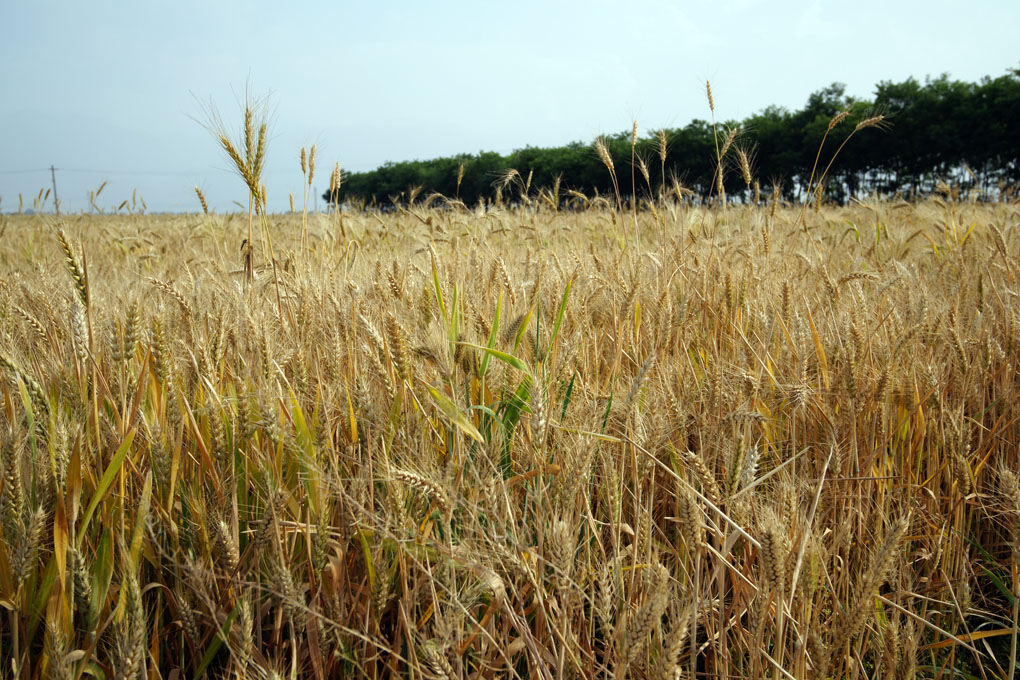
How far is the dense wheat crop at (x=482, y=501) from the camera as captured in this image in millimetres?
878

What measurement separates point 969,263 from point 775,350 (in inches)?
81.9

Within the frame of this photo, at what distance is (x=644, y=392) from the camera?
1.55 meters

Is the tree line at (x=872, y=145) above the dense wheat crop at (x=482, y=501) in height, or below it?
above

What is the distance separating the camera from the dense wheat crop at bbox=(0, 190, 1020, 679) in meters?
0.88

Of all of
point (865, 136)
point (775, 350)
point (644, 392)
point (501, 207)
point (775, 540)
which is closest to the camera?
point (775, 540)

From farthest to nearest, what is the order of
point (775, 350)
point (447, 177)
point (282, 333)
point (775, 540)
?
1. point (447, 177)
2. point (775, 350)
3. point (282, 333)
4. point (775, 540)

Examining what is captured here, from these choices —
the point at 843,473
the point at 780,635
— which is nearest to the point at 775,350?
the point at 843,473

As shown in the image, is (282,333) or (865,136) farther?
(865,136)

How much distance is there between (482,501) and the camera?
113 centimetres

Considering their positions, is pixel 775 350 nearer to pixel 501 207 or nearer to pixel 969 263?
pixel 969 263

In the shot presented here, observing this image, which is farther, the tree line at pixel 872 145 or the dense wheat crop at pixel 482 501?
the tree line at pixel 872 145

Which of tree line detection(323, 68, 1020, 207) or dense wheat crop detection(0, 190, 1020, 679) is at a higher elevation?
tree line detection(323, 68, 1020, 207)

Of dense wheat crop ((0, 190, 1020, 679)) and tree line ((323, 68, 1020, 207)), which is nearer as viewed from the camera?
dense wheat crop ((0, 190, 1020, 679))

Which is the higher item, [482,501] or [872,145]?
[872,145]
